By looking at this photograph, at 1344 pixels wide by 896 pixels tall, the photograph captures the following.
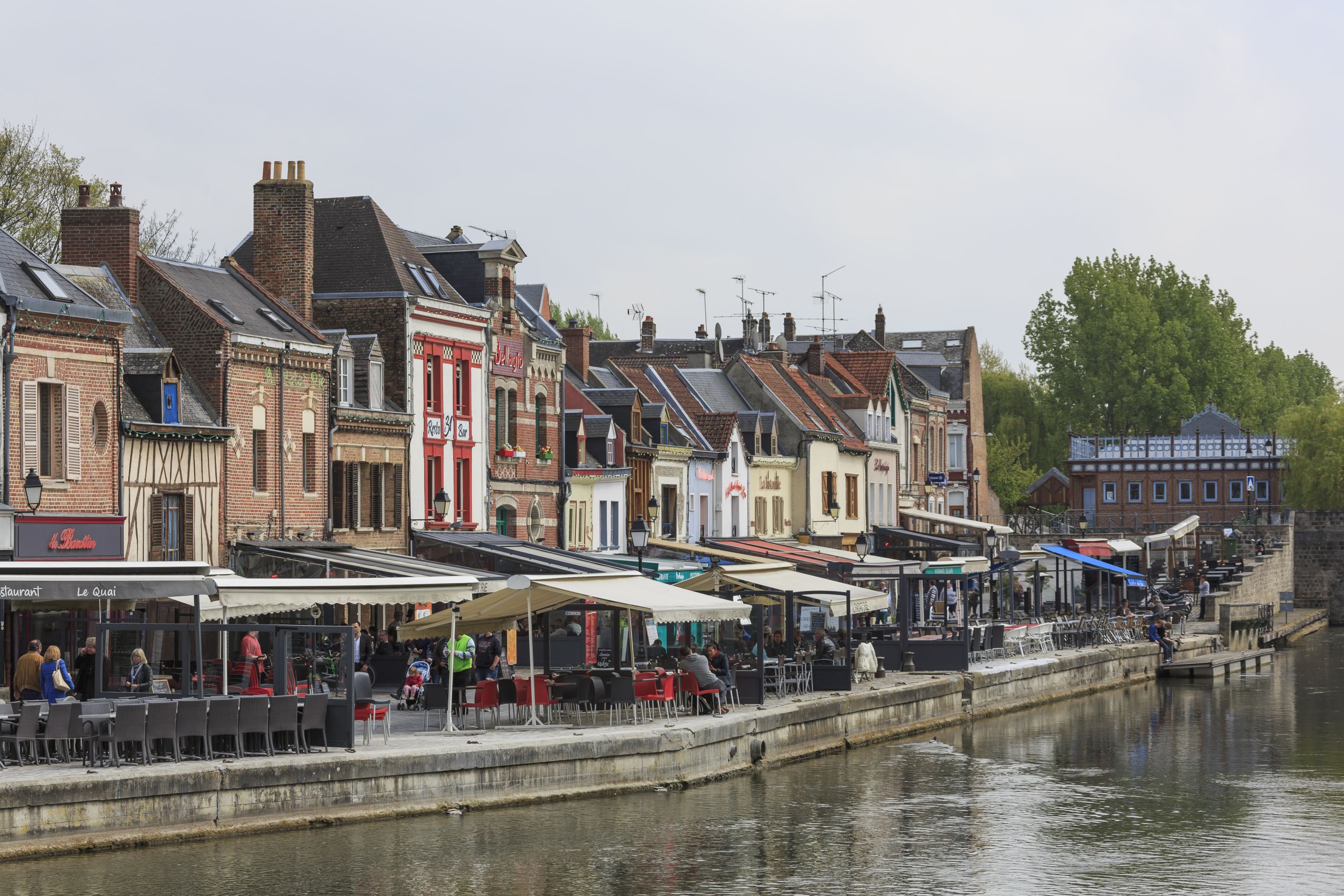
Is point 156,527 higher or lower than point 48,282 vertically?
lower

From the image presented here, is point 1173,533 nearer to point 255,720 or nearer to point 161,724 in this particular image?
point 255,720

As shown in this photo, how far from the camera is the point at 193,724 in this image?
2283 centimetres

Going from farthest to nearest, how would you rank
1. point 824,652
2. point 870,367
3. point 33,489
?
point 870,367
point 824,652
point 33,489

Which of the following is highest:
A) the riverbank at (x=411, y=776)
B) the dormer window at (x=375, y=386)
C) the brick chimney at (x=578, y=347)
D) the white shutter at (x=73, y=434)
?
the brick chimney at (x=578, y=347)

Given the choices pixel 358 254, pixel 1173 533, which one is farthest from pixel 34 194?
pixel 1173 533

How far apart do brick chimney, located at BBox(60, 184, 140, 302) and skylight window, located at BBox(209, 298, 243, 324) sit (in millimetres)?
1472

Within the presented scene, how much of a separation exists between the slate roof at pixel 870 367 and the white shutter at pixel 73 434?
42.9 metres

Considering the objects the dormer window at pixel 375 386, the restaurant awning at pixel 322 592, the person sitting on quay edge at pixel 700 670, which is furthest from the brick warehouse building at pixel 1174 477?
the restaurant awning at pixel 322 592

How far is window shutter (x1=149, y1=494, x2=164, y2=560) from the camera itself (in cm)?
3481

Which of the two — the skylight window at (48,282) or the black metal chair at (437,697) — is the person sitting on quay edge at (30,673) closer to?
the black metal chair at (437,697)

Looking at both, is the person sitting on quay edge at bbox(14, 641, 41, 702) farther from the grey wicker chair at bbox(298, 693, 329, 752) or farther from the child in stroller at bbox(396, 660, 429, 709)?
the child in stroller at bbox(396, 660, 429, 709)

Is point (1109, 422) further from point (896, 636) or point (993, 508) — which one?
point (896, 636)

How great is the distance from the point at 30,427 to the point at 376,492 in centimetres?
1074

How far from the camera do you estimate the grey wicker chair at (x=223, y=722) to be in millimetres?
22969
